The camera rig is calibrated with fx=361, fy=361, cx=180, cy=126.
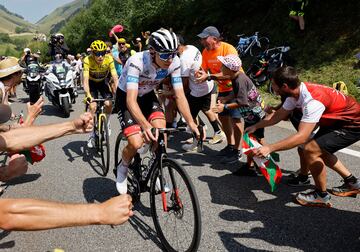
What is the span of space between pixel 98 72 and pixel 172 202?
12.9 ft

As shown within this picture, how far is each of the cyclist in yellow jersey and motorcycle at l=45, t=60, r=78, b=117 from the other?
4.07 m

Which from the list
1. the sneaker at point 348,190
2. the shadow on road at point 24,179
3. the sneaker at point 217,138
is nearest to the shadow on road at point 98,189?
the shadow on road at point 24,179

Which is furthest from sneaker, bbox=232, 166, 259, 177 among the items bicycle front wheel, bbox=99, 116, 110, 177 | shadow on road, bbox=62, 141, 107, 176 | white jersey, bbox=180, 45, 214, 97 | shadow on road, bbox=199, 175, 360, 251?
shadow on road, bbox=62, 141, 107, 176

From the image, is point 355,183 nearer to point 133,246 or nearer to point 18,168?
point 133,246

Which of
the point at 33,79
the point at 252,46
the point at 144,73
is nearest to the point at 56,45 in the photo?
the point at 33,79

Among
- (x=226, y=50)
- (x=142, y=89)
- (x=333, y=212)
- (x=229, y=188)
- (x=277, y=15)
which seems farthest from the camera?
(x=277, y=15)

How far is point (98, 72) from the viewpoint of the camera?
269 inches

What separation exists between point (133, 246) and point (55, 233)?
939 mm

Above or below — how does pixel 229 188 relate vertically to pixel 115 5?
below

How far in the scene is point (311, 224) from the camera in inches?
153

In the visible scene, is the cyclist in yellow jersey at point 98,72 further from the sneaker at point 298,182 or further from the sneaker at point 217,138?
the sneaker at point 298,182

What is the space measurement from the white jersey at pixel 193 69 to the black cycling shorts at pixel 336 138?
2.84m

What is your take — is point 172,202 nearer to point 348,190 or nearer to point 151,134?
point 151,134

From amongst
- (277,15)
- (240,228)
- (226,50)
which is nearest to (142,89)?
(240,228)
